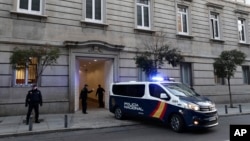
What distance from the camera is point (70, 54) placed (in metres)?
14.3

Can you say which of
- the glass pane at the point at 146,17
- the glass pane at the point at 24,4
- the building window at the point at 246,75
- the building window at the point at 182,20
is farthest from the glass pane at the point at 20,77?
the building window at the point at 246,75

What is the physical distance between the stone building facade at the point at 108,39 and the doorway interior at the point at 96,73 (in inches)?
2.6

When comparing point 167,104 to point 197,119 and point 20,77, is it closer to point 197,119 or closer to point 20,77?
point 197,119

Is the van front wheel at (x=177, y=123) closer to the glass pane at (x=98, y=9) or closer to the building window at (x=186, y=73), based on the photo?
the glass pane at (x=98, y=9)

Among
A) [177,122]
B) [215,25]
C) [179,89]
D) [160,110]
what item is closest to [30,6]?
[160,110]

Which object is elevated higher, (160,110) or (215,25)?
(215,25)

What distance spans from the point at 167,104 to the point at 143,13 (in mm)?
9865

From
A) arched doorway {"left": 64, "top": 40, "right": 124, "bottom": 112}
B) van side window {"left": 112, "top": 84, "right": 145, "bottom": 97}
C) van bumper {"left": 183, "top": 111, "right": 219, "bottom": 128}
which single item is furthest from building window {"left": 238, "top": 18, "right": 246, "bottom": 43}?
van bumper {"left": 183, "top": 111, "right": 219, "bottom": 128}

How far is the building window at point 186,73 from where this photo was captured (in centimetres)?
1914

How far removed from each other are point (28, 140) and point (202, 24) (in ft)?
55.4

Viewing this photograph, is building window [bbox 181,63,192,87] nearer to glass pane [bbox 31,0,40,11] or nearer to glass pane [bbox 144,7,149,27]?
glass pane [bbox 144,7,149,27]

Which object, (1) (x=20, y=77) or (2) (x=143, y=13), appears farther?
(2) (x=143, y=13)

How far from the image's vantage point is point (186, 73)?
63.5 feet

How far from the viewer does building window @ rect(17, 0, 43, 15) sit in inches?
530
